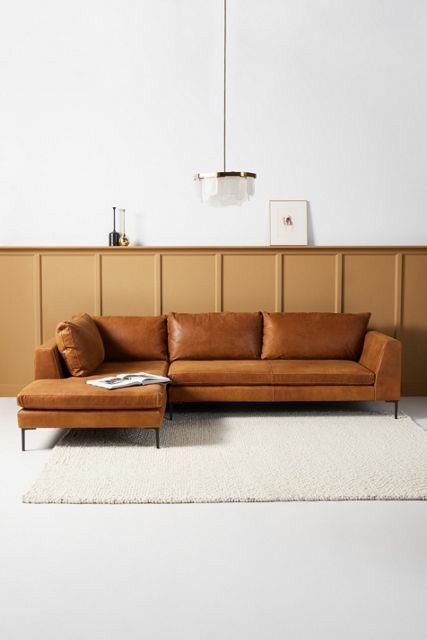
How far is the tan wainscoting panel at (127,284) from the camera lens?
6395mm

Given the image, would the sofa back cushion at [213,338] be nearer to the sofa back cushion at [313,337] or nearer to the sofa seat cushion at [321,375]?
the sofa back cushion at [313,337]

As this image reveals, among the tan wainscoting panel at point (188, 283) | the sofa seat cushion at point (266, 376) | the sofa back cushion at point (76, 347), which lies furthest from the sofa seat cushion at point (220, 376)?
the tan wainscoting panel at point (188, 283)

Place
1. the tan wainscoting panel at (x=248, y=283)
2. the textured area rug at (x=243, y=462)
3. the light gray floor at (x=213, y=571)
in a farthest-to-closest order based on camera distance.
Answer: the tan wainscoting panel at (x=248, y=283), the textured area rug at (x=243, y=462), the light gray floor at (x=213, y=571)

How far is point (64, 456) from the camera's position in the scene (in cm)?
445

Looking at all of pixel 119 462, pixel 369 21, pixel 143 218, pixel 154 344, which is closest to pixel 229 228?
pixel 143 218

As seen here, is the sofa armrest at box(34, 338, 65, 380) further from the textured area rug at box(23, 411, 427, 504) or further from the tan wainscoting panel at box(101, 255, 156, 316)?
the tan wainscoting panel at box(101, 255, 156, 316)

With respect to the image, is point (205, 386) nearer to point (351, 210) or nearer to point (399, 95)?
point (351, 210)

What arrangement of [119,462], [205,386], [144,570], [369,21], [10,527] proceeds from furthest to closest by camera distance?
1. [369,21]
2. [205,386]
3. [119,462]
4. [10,527]
5. [144,570]

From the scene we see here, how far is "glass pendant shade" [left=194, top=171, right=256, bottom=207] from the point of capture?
12.9ft

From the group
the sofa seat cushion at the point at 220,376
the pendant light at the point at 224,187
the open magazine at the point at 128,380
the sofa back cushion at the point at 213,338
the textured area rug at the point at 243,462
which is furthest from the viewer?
the sofa back cushion at the point at 213,338

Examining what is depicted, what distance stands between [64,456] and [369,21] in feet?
15.1

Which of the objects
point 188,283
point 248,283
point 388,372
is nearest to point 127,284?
point 188,283

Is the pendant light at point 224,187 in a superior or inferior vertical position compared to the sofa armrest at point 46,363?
superior

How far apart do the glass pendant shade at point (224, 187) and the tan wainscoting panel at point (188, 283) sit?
94.9 inches
